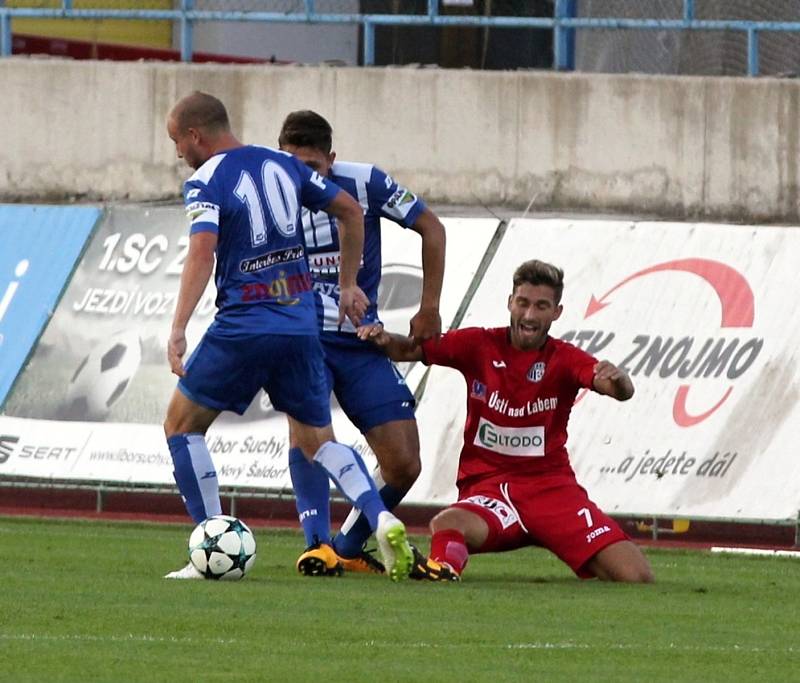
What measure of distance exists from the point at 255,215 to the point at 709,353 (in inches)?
179

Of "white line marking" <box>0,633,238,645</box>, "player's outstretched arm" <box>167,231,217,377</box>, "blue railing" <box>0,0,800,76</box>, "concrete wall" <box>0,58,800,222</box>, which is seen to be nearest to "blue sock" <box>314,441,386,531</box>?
"player's outstretched arm" <box>167,231,217,377</box>

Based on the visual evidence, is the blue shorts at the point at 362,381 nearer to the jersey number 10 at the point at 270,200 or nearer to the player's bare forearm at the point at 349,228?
the player's bare forearm at the point at 349,228

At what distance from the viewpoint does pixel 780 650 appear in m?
7.11

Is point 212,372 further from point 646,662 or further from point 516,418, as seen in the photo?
point 646,662

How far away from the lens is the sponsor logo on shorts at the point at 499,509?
9445 mm

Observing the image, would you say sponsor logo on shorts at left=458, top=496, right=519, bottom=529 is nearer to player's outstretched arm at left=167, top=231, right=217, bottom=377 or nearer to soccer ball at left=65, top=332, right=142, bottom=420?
player's outstretched arm at left=167, top=231, right=217, bottom=377

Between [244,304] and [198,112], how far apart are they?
785 mm

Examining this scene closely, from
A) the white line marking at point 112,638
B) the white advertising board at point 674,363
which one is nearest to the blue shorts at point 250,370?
the white line marking at point 112,638

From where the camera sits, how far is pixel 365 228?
32.7 feet

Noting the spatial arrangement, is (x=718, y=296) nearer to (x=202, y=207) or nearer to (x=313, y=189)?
(x=313, y=189)

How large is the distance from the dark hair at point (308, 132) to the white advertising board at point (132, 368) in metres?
3.63

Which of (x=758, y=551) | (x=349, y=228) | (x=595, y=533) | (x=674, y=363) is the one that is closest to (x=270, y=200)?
(x=349, y=228)

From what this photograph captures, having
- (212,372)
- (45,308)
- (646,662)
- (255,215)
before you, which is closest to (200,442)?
(212,372)

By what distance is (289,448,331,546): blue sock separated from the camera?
31.4 ft
